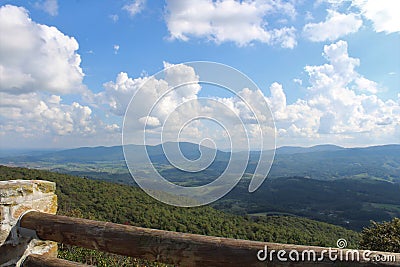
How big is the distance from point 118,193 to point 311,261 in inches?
1657

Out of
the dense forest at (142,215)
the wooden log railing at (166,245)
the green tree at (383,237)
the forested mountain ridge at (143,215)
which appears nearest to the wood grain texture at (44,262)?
the wooden log railing at (166,245)

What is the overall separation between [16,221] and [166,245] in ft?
4.91

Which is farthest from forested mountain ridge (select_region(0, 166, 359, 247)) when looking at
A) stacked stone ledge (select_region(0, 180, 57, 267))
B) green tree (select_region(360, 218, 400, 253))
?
stacked stone ledge (select_region(0, 180, 57, 267))

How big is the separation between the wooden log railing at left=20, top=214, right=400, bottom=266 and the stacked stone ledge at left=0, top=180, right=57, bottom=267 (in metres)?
0.16

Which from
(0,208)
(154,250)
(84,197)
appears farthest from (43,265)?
(84,197)

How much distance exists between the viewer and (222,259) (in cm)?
166

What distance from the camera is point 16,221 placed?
2.45m

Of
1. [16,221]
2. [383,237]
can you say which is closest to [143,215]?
[383,237]

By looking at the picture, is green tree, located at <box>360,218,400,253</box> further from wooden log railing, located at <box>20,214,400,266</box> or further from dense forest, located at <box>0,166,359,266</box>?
wooden log railing, located at <box>20,214,400,266</box>

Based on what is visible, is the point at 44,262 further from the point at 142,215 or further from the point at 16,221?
the point at 142,215

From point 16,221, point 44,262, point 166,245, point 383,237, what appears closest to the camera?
point 166,245

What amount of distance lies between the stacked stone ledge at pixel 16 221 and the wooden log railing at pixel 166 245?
164 millimetres

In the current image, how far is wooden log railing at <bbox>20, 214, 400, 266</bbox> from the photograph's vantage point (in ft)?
5.21

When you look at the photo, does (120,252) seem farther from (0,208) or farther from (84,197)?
(84,197)
